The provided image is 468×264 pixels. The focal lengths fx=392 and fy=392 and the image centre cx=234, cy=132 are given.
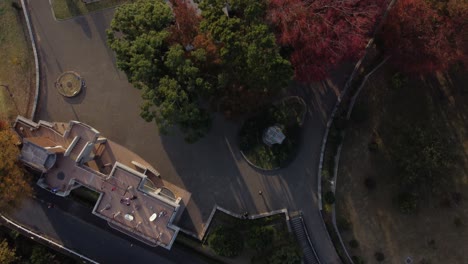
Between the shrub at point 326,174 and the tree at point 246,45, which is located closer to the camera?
the tree at point 246,45

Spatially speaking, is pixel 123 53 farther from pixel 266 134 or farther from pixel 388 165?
pixel 388 165

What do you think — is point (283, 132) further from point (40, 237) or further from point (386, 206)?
point (40, 237)

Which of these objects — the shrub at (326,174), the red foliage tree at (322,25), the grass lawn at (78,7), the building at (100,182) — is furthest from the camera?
the grass lawn at (78,7)

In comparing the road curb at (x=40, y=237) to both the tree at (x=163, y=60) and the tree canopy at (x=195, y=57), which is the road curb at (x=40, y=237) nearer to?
the tree at (x=163, y=60)

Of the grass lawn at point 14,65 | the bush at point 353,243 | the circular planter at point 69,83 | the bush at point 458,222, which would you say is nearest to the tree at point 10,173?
the grass lawn at point 14,65

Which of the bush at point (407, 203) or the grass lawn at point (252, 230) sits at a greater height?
the grass lawn at point (252, 230)
